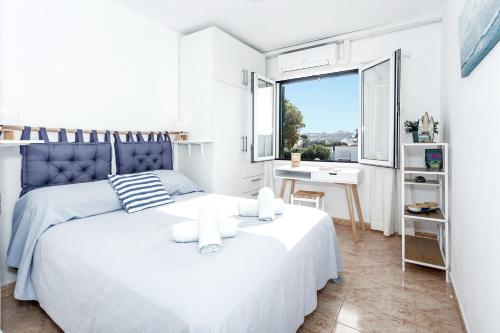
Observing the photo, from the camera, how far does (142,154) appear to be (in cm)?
277

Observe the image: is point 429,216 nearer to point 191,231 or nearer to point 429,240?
point 429,240

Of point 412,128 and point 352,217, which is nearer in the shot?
point 412,128

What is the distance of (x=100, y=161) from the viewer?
2.39 meters

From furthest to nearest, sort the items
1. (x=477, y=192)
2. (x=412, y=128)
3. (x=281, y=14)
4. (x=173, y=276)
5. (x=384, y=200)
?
(x=384, y=200) → (x=281, y=14) → (x=412, y=128) → (x=477, y=192) → (x=173, y=276)

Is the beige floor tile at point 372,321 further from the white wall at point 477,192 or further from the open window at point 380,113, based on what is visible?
the open window at point 380,113

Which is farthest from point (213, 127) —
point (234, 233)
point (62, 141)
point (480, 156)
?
point (480, 156)

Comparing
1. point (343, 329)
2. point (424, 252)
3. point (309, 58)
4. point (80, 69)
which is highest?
point (309, 58)

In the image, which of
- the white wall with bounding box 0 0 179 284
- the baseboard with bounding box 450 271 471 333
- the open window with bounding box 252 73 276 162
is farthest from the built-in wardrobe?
the baseboard with bounding box 450 271 471 333

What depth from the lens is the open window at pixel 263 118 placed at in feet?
11.7

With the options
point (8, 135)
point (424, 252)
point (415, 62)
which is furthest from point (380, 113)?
point (8, 135)

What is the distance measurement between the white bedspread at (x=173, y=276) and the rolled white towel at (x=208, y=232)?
0.18 feet

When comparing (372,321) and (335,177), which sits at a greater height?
(335,177)

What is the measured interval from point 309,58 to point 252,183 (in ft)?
6.16

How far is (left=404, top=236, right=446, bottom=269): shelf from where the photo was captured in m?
2.23
